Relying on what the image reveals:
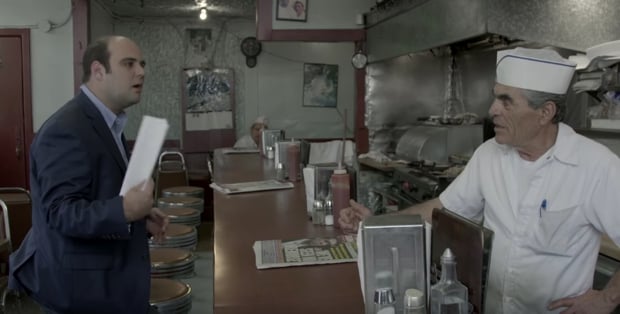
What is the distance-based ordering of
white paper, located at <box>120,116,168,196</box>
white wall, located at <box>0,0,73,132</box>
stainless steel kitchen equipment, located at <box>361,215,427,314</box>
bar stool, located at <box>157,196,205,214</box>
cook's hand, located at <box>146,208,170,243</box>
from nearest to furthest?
stainless steel kitchen equipment, located at <box>361,215,427,314</box>, white paper, located at <box>120,116,168,196</box>, cook's hand, located at <box>146,208,170,243</box>, bar stool, located at <box>157,196,205,214</box>, white wall, located at <box>0,0,73,132</box>

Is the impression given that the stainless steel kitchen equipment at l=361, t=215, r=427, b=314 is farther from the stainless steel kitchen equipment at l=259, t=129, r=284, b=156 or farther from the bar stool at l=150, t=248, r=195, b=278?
the stainless steel kitchen equipment at l=259, t=129, r=284, b=156

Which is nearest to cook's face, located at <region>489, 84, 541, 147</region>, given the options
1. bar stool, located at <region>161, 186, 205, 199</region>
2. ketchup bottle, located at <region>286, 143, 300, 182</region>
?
ketchup bottle, located at <region>286, 143, 300, 182</region>

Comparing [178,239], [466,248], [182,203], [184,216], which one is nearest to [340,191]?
[466,248]

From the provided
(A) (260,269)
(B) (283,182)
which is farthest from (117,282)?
(B) (283,182)

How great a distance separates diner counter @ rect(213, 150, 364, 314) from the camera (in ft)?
5.87

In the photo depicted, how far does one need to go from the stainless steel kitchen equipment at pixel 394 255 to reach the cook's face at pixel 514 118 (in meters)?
0.83

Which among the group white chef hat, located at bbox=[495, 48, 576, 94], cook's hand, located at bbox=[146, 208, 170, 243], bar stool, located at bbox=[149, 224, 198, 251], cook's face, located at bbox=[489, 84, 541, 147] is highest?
white chef hat, located at bbox=[495, 48, 576, 94]

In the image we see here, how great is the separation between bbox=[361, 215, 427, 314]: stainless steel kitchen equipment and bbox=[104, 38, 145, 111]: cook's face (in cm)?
131

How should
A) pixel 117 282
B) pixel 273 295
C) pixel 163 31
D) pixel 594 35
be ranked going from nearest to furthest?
1. pixel 273 295
2. pixel 117 282
3. pixel 594 35
4. pixel 163 31

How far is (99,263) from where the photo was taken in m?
2.24

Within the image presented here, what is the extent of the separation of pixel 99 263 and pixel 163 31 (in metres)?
7.08

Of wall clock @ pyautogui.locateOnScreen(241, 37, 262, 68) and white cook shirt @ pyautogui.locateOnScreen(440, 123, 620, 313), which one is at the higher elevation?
wall clock @ pyautogui.locateOnScreen(241, 37, 262, 68)

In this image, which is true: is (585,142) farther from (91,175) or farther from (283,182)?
(283,182)

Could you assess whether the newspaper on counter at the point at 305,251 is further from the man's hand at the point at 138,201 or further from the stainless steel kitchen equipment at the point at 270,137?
the stainless steel kitchen equipment at the point at 270,137
